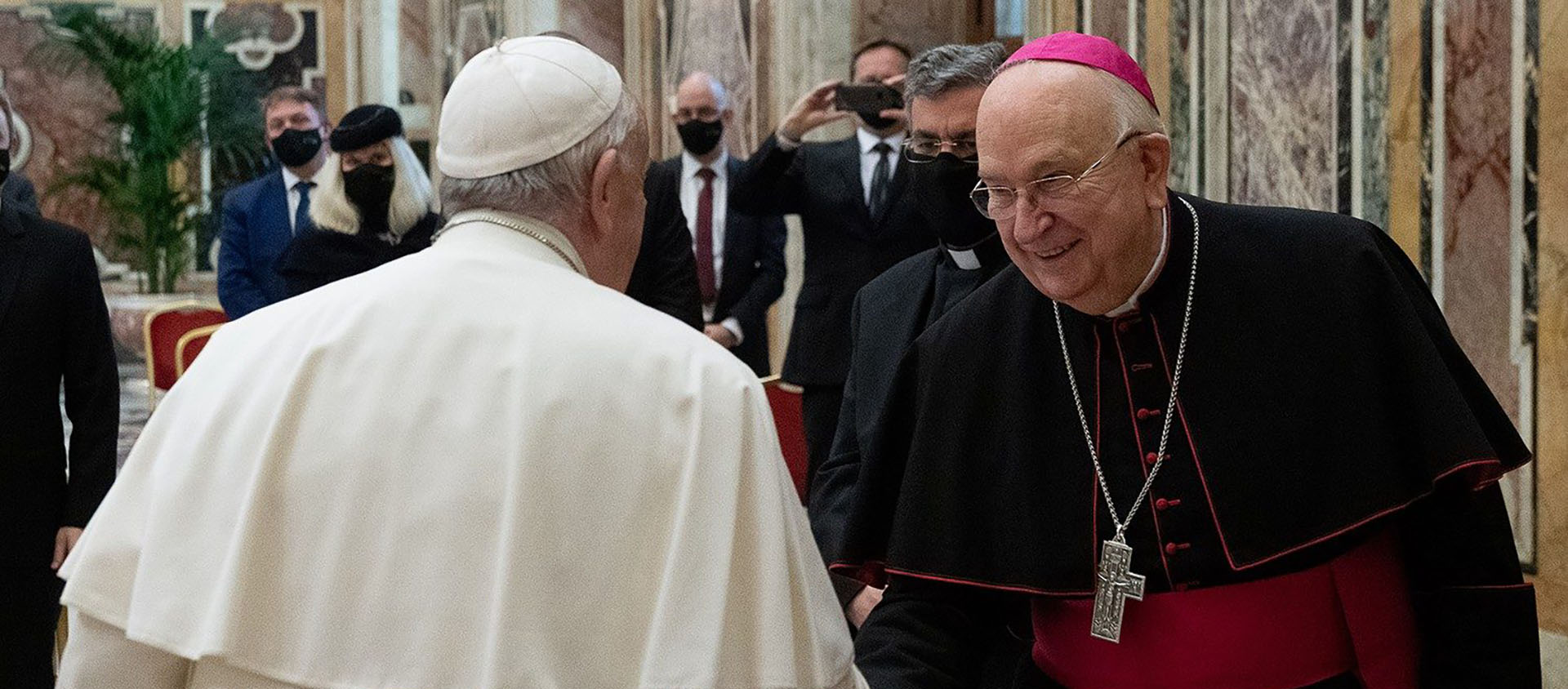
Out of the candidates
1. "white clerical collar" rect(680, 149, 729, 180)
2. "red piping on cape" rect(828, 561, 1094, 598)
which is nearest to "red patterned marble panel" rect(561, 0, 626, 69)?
"white clerical collar" rect(680, 149, 729, 180)

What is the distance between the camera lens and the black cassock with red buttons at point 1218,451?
2572 mm

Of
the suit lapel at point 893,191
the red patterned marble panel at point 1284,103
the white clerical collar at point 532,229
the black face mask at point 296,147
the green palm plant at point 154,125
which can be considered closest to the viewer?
the white clerical collar at point 532,229

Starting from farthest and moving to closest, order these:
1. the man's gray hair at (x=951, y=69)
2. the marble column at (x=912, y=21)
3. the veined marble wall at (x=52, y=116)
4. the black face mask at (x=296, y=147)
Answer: the veined marble wall at (x=52, y=116), the marble column at (x=912, y=21), the black face mask at (x=296, y=147), the man's gray hair at (x=951, y=69)

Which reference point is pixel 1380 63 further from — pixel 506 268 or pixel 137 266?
pixel 137 266

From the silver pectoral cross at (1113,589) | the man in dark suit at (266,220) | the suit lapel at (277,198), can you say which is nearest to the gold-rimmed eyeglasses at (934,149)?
the silver pectoral cross at (1113,589)

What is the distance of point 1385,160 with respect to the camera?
17.2 feet

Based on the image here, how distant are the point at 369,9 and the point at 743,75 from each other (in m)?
6.35

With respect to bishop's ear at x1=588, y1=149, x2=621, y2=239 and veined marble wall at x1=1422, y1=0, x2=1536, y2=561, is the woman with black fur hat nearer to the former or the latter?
veined marble wall at x1=1422, y1=0, x2=1536, y2=561

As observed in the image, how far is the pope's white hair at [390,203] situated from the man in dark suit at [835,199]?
1.06m

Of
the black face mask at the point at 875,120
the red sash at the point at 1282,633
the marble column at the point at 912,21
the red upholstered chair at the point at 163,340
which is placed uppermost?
the marble column at the point at 912,21

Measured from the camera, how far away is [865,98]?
6.05 metres

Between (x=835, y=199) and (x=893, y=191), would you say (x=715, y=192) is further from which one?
(x=893, y=191)

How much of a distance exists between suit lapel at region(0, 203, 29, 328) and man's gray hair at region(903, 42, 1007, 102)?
2.10 meters

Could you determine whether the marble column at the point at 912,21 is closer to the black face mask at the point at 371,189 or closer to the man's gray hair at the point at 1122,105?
the black face mask at the point at 371,189
